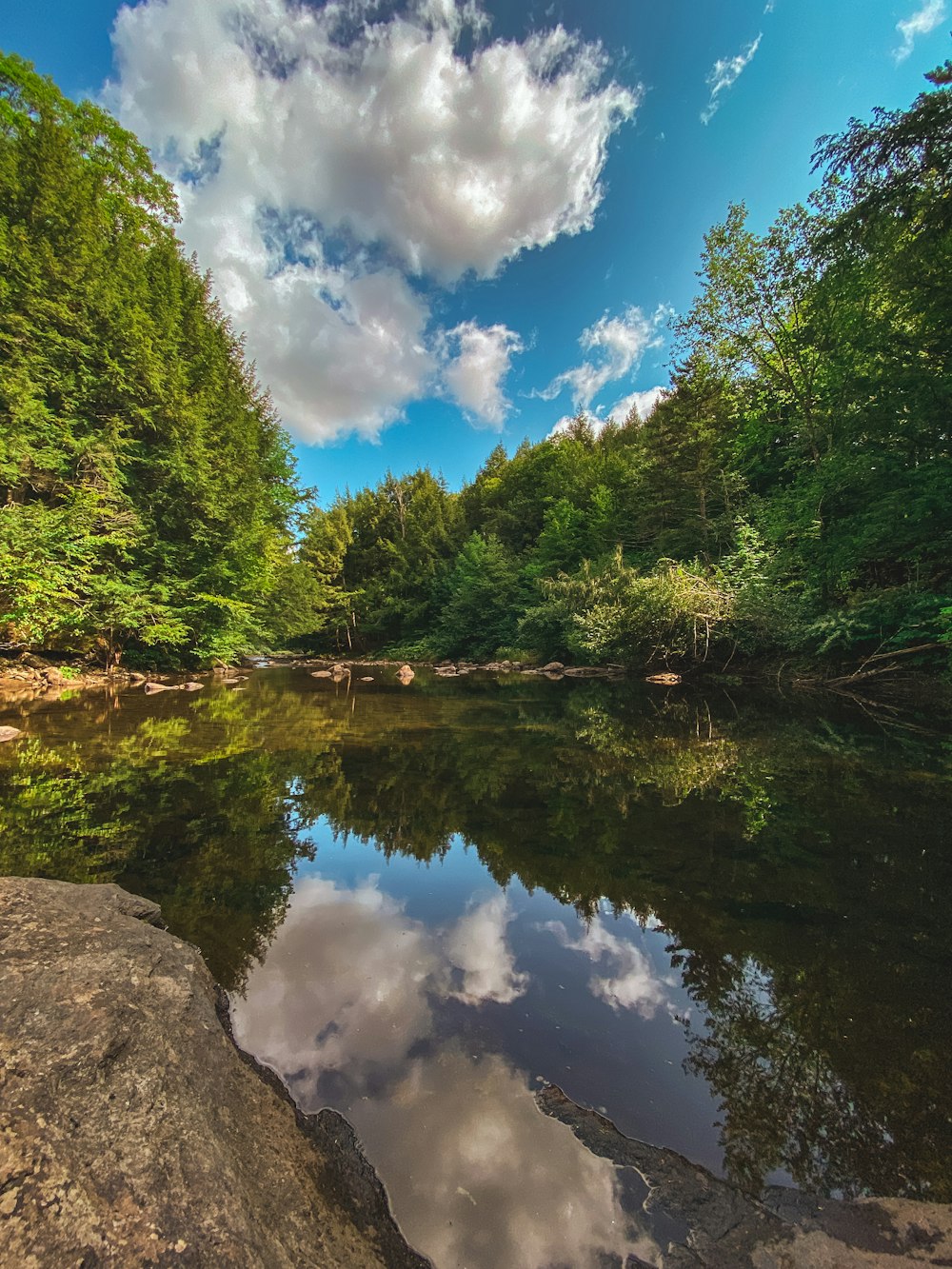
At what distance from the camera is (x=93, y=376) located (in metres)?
12.7

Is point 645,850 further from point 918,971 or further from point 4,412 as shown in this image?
point 4,412

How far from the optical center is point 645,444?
2605cm

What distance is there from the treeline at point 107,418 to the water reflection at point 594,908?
277 inches

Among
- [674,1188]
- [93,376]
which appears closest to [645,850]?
[674,1188]

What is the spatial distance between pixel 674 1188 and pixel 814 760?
6380 mm

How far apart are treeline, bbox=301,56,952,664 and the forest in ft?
0.26

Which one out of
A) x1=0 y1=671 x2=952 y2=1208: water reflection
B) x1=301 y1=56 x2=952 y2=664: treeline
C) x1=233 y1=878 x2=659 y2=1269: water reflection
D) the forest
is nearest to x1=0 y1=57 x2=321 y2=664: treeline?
the forest

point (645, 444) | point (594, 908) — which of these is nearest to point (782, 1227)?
point (594, 908)

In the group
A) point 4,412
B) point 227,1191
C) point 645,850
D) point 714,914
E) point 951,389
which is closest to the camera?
point 227,1191

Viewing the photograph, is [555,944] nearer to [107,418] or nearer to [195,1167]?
[195,1167]

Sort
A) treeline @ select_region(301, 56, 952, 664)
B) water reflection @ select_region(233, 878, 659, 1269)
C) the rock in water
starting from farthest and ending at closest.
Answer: treeline @ select_region(301, 56, 952, 664), water reflection @ select_region(233, 878, 659, 1269), the rock in water

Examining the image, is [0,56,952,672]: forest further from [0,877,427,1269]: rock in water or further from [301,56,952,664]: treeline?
[0,877,427,1269]: rock in water

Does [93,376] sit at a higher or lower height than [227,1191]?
higher

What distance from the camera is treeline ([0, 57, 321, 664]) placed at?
37.7 ft
